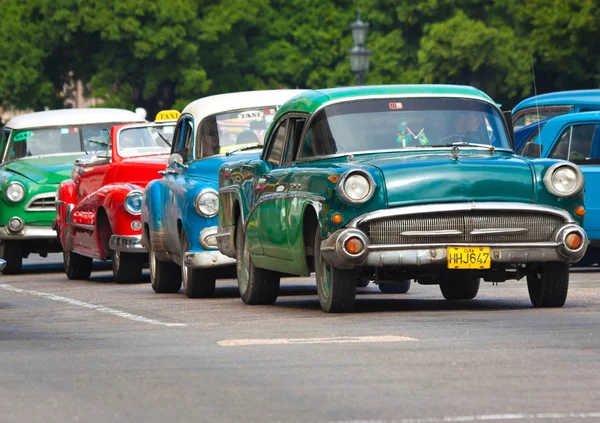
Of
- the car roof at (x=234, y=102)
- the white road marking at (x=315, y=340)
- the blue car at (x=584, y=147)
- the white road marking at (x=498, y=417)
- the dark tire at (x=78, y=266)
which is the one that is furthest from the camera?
the dark tire at (x=78, y=266)

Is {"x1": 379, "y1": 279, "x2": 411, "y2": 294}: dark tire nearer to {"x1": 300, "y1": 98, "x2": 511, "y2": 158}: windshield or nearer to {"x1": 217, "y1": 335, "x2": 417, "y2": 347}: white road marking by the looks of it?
{"x1": 300, "y1": 98, "x2": 511, "y2": 158}: windshield

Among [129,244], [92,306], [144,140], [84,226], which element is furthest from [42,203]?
[92,306]

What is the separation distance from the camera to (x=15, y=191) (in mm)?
24391

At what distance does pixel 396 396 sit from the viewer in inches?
321

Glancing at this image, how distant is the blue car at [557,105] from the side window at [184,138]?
4599 millimetres

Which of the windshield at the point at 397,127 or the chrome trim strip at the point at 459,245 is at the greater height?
the windshield at the point at 397,127

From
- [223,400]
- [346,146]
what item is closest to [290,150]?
[346,146]

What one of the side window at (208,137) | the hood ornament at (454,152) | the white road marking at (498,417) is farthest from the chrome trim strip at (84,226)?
the white road marking at (498,417)

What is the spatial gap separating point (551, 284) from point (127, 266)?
787 centimetres

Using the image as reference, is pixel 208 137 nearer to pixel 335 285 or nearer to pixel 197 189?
pixel 197 189

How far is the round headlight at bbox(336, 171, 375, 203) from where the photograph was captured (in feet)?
40.8

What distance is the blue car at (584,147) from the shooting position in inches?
757

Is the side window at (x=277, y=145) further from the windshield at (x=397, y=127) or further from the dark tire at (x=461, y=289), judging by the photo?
the dark tire at (x=461, y=289)

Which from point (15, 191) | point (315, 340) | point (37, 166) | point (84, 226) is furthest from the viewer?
point (37, 166)
